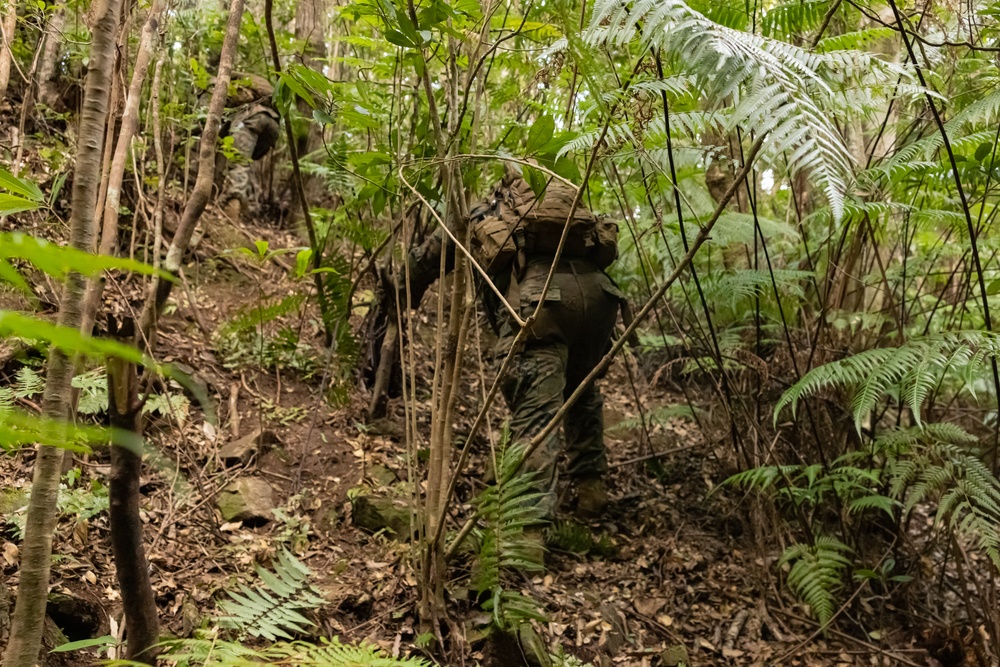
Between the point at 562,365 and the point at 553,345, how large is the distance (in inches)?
5.4

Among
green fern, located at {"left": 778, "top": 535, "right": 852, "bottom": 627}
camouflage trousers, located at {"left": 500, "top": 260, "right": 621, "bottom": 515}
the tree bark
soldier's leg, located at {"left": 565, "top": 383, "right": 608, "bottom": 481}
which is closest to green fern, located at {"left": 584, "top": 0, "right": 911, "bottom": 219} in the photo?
the tree bark

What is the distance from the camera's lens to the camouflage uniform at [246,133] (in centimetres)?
637

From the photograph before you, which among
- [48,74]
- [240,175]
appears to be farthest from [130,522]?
[240,175]

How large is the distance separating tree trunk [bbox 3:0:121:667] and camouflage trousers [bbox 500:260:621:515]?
2.44 metres

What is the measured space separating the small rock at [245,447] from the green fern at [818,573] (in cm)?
297

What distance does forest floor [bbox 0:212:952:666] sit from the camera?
2.65 metres

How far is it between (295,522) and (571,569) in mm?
1530

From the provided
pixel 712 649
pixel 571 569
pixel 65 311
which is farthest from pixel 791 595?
pixel 65 311

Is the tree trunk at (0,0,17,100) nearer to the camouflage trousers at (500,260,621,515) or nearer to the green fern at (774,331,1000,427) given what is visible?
the camouflage trousers at (500,260,621,515)

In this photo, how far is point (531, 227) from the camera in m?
3.61

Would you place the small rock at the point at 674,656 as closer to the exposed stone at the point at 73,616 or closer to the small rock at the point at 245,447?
the exposed stone at the point at 73,616

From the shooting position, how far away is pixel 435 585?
2609 mm

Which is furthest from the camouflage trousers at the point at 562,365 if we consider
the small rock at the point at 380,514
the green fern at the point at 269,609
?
the green fern at the point at 269,609

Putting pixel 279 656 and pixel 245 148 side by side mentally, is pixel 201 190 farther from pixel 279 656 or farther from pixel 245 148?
pixel 245 148
